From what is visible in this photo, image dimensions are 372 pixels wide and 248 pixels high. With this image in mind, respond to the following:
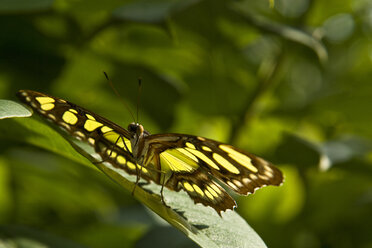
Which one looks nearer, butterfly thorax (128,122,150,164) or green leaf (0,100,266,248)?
green leaf (0,100,266,248)

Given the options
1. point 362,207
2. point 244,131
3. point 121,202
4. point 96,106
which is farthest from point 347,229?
point 96,106

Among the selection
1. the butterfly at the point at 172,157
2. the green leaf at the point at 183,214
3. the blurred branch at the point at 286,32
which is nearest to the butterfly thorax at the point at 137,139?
the butterfly at the point at 172,157

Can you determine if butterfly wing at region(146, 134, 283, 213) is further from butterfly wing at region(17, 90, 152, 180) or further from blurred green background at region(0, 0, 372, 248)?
blurred green background at region(0, 0, 372, 248)

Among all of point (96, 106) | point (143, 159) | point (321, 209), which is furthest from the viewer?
point (96, 106)

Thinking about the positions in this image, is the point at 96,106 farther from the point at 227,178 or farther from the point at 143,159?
the point at 227,178

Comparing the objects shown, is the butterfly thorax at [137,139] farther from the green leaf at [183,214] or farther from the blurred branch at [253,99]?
the blurred branch at [253,99]

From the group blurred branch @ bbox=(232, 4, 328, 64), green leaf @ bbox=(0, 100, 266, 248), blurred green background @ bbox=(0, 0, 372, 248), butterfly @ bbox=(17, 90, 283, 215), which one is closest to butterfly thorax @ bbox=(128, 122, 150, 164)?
butterfly @ bbox=(17, 90, 283, 215)

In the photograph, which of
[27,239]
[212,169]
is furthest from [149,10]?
[27,239]

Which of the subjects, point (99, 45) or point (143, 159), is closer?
point (143, 159)
